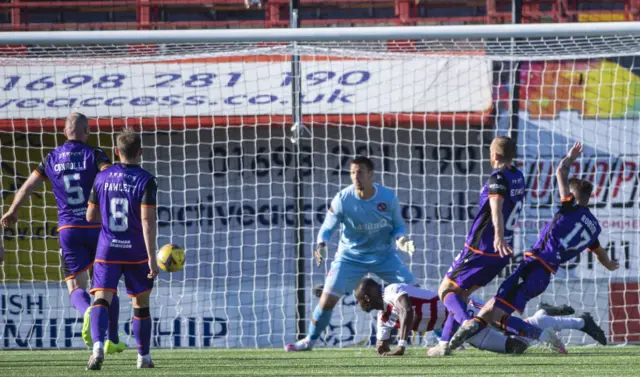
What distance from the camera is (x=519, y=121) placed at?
37.1ft

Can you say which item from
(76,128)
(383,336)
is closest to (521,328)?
(383,336)

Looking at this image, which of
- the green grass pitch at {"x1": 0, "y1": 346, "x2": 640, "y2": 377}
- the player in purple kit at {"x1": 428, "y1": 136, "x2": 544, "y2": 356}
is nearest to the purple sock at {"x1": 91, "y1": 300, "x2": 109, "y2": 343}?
the green grass pitch at {"x1": 0, "y1": 346, "x2": 640, "y2": 377}

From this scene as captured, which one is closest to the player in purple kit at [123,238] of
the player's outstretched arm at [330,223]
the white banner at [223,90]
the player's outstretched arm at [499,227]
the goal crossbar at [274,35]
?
the player's outstretched arm at [330,223]

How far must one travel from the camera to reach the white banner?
36.3ft

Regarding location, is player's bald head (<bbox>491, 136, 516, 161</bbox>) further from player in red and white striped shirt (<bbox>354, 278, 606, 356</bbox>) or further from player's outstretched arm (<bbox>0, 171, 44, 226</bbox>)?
player's outstretched arm (<bbox>0, 171, 44, 226</bbox>)

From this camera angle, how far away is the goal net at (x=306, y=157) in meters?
11.1

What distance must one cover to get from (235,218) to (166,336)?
159 centimetres

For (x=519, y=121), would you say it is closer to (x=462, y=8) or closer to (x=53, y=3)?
(x=462, y=8)

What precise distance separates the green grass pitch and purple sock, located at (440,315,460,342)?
0.68 feet

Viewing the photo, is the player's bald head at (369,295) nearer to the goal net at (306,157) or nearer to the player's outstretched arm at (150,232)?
the player's outstretched arm at (150,232)

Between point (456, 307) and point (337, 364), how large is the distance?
105 centimetres

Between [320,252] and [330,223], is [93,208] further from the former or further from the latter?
[330,223]

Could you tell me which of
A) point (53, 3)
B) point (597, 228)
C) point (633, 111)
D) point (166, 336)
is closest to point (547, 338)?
point (597, 228)

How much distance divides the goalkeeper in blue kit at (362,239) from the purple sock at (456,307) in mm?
771
